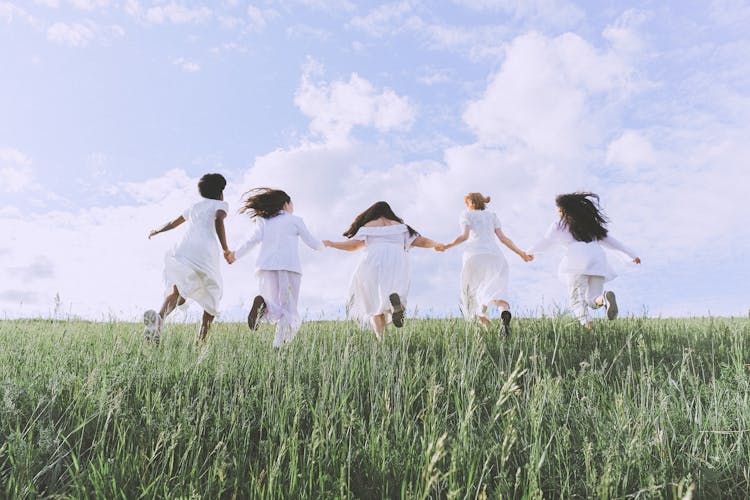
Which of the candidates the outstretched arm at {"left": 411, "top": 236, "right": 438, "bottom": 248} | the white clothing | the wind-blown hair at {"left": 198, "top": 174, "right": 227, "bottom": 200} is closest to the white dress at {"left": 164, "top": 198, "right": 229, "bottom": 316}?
the wind-blown hair at {"left": 198, "top": 174, "right": 227, "bottom": 200}

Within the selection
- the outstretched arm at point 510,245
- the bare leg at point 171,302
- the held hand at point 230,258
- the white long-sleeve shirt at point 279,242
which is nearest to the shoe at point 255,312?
the white long-sleeve shirt at point 279,242

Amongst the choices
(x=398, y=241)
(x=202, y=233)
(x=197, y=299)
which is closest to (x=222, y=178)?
(x=202, y=233)

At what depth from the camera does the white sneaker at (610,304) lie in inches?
331

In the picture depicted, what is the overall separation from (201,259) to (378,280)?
8.70 ft

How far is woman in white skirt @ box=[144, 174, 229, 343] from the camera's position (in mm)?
8055

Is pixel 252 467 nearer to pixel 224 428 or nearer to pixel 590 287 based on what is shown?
pixel 224 428

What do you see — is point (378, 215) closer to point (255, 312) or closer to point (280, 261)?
point (280, 261)

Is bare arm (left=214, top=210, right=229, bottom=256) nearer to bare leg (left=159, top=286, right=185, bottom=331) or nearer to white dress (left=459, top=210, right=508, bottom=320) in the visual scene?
bare leg (left=159, top=286, right=185, bottom=331)

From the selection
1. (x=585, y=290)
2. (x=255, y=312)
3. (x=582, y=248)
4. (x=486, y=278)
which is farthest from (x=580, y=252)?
(x=255, y=312)

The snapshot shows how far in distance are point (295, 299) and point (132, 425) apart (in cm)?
446

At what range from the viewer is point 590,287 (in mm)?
9266

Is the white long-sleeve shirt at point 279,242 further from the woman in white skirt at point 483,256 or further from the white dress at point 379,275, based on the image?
the woman in white skirt at point 483,256

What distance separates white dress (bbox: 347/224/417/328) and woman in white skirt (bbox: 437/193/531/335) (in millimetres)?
895

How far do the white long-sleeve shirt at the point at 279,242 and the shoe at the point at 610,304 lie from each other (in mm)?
4516
